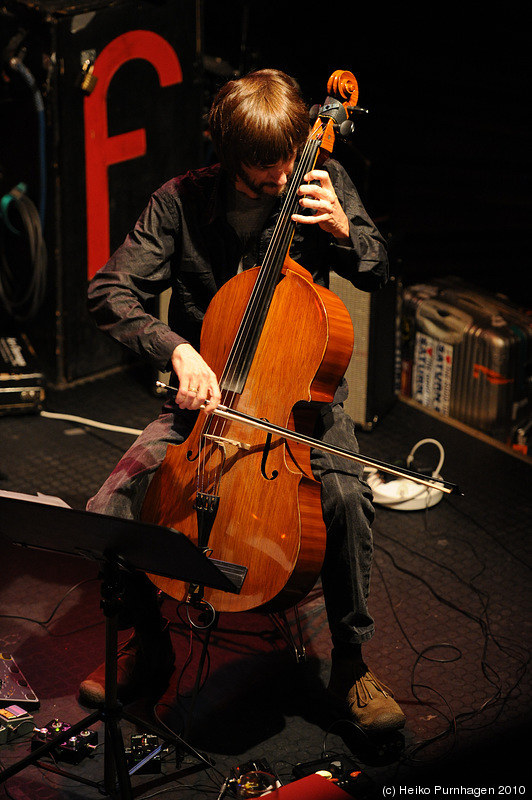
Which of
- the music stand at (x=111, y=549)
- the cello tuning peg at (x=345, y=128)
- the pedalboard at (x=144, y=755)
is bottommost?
the pedalboard at (x=144, y=755)

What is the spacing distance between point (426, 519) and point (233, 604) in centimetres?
128

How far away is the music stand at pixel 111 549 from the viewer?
5.26ft

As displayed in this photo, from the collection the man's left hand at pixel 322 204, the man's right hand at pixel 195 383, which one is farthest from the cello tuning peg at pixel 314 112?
the man's right hand at pixel 195 383

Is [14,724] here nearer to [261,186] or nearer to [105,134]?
[261,186]

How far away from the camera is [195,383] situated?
6.27 ft

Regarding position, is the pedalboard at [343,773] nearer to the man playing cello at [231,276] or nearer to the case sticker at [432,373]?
the man playing cello at [231,276]

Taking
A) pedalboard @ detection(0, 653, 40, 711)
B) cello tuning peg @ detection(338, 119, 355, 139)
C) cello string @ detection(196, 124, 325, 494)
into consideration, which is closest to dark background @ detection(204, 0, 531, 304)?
cello tuning peg @ detection(338, 119, 355, 139)

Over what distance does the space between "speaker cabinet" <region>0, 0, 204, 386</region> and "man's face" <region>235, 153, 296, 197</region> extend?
180cm

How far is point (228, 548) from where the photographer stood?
195cm

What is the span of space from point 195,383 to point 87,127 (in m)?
2.16

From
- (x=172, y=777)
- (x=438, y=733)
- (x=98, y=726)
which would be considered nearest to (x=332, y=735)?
(x=438, y=733)

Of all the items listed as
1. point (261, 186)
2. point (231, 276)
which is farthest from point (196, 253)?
point (261, 186)

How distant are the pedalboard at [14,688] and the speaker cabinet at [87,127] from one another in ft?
5.98

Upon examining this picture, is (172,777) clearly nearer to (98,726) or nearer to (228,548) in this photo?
(98,726)
